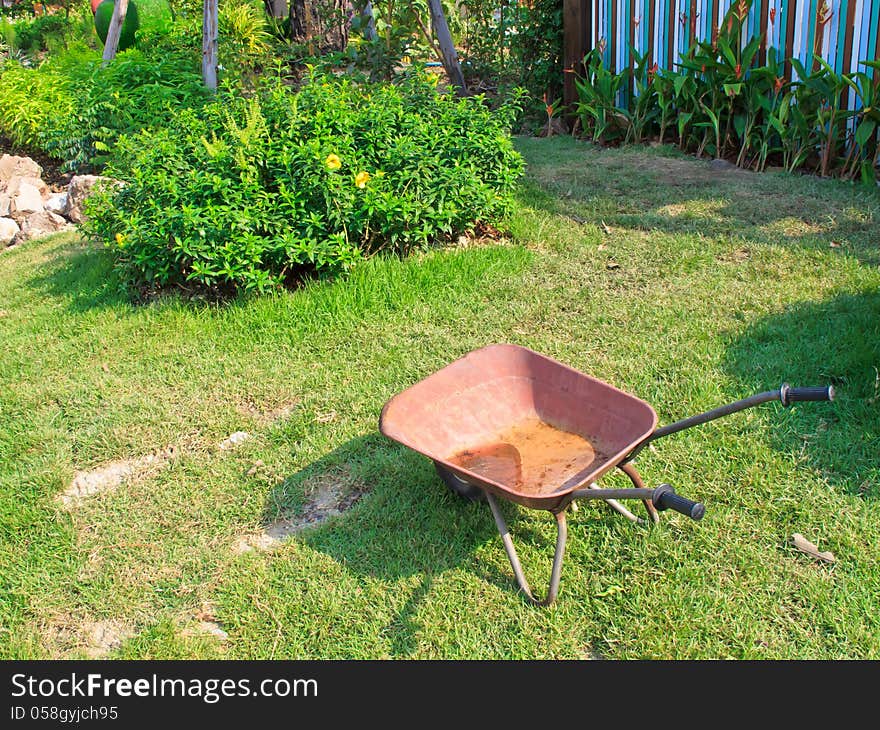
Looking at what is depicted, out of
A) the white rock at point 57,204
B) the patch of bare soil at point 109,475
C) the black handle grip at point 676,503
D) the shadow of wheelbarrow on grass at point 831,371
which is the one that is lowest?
the patch of bare soil at point 109,475

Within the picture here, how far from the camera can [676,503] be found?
2.06m

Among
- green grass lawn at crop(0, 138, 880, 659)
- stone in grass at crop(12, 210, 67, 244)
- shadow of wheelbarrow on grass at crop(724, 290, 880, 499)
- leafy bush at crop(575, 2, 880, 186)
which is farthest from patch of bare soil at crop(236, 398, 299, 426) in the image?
leafy bush at crop(575, 2, 880, 186)

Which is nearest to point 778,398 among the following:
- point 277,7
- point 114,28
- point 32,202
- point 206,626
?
point 206,626

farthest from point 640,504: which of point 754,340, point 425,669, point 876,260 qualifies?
point 876,260

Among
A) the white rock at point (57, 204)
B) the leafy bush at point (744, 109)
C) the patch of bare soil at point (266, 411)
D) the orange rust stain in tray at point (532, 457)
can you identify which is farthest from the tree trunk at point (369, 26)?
the orange rust stain in tray at point (532, 457)

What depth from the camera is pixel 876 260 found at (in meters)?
4.72

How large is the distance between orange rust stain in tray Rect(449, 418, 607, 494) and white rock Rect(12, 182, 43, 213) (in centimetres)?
589

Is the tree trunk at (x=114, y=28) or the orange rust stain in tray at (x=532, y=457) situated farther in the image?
the tree trunk at (x=114, y=28)

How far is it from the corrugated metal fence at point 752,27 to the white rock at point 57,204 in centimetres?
527

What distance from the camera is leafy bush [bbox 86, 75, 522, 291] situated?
4641 mm

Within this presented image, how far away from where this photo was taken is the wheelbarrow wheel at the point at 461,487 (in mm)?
3074

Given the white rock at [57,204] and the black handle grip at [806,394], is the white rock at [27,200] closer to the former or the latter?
the white rock at [57,204]

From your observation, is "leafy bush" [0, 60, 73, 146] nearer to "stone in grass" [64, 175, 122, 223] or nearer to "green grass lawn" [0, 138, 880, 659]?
"stone in grass" [64, 175, 122, 223]

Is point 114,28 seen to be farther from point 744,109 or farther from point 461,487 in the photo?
point 461,487
